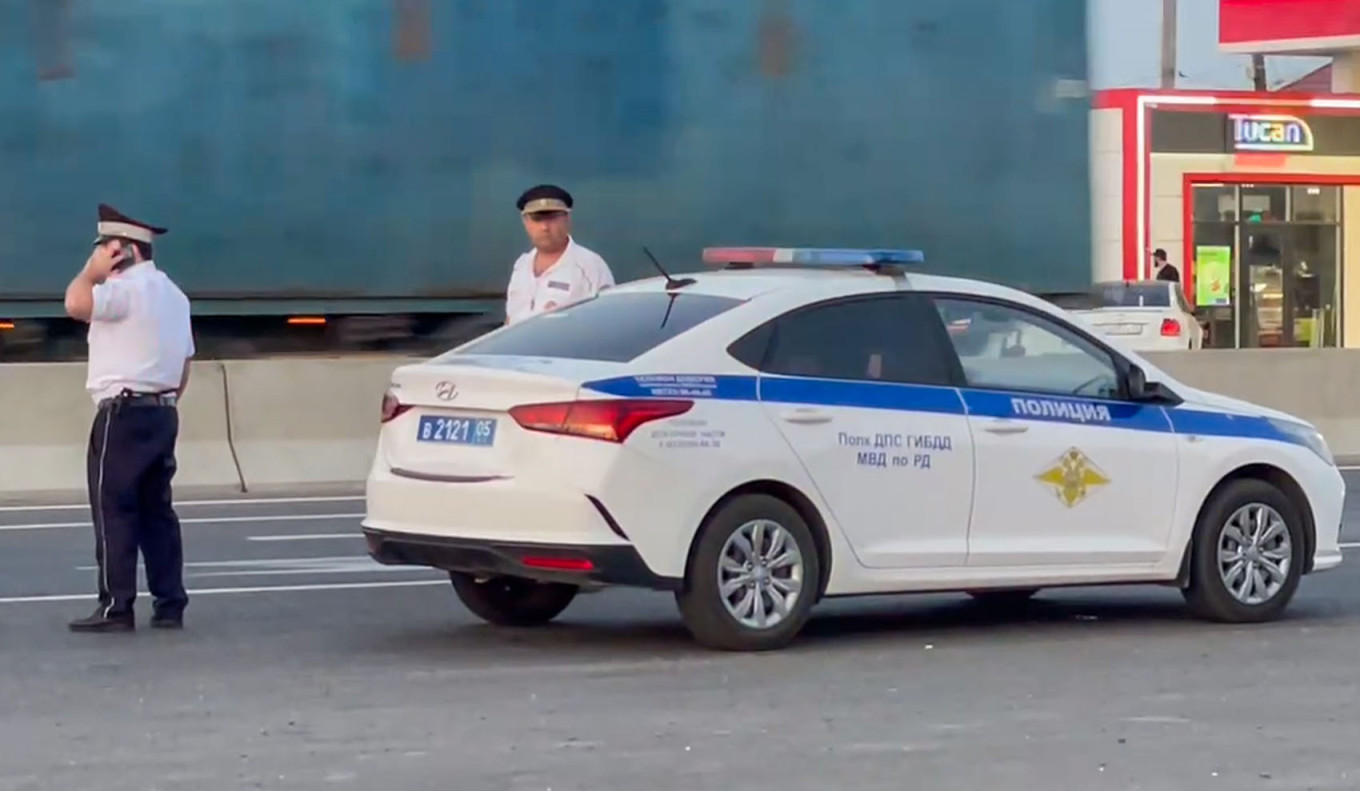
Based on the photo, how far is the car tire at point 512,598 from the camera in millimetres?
10266

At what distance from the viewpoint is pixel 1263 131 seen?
39938 millimetres

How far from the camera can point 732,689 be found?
870cm

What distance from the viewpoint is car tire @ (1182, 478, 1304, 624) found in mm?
10438

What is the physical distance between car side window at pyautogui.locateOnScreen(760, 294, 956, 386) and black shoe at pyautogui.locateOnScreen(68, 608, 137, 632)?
2.74 metres

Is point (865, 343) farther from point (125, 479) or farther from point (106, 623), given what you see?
point (106, 623)

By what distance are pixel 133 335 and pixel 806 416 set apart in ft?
8.73

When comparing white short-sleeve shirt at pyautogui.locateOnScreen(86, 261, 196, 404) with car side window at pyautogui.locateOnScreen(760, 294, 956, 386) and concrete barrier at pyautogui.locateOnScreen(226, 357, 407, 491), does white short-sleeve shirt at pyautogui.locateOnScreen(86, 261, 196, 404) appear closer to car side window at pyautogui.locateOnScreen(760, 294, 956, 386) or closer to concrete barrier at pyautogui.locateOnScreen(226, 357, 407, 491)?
car side window at pyautogui.locateOnScreen(760, 294, 956, 386)

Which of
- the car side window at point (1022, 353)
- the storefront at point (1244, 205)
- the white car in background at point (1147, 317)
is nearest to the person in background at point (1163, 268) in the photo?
the white car in background at point (1147, 317)

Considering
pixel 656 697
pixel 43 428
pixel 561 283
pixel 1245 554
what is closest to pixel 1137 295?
pixel 43 428

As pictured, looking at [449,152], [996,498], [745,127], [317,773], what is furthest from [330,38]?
[317,773]

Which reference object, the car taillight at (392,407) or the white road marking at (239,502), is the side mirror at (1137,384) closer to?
the car taillight at (392,407)

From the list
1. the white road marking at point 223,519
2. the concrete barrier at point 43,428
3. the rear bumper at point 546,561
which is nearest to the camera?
the rear bumper at point 546,561

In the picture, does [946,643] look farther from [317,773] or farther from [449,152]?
[449,152]

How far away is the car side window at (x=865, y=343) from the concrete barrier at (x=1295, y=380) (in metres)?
10.9
